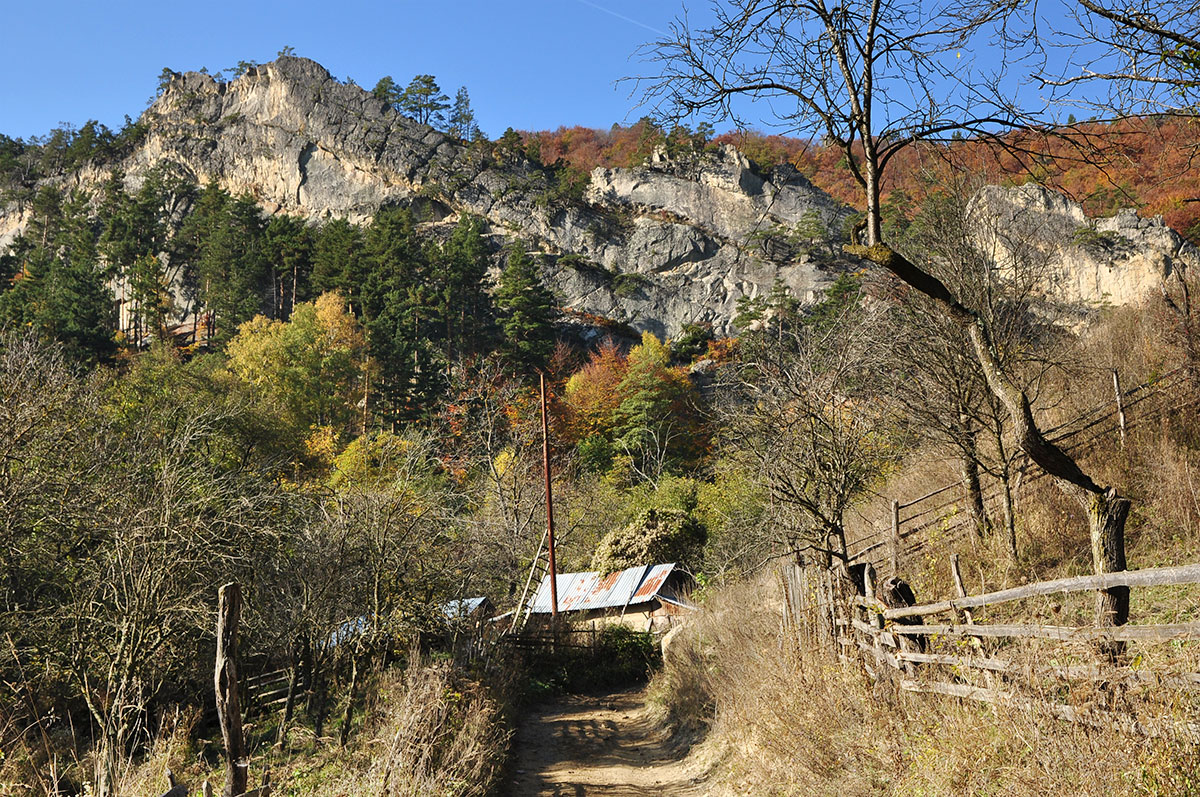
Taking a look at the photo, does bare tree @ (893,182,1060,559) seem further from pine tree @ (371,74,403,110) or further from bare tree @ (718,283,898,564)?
pine tree @ (371,74,403,110)

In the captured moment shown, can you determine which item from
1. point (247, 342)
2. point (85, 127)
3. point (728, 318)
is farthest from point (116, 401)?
point (85, 127)

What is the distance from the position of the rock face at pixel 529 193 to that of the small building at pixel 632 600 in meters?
44.2

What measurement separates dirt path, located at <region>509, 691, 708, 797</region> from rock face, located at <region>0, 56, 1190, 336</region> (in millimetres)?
53181

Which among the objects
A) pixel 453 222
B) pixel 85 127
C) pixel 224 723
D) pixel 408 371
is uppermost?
pixel 85 127

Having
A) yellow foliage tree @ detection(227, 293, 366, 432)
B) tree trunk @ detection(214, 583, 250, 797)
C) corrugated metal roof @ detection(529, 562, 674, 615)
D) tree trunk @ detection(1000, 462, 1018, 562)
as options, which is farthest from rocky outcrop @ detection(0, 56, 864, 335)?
tree trunk @ detection(214, 583, 250, 797)

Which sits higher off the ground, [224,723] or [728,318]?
[728,318]

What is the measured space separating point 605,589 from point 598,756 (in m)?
12.8

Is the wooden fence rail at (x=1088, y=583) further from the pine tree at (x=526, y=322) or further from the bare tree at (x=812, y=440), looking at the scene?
the pine tree at (x=526, y=322)

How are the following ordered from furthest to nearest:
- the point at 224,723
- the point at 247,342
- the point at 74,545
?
the point at 247,342, the point at 74,545, the point at 224,723

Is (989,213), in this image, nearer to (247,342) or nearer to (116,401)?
(116,401)

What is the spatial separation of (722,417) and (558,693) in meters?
12.1

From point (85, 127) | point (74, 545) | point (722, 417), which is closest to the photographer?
point (722, 417)

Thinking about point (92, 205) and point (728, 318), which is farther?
point (92, 205)

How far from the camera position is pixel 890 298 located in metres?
16.1
